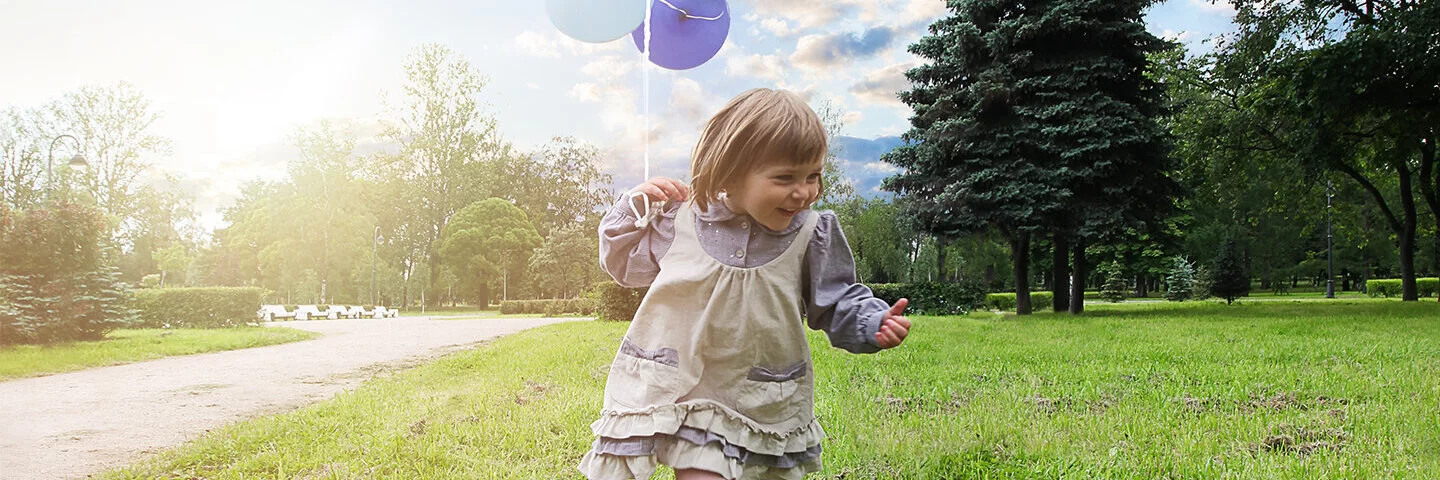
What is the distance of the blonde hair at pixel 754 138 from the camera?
4.89 ft

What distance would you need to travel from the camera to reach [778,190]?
151 centimetres

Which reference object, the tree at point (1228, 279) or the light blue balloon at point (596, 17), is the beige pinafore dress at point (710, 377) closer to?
the light blue balloon at point (596, 17)

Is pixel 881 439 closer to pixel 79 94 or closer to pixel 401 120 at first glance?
pixel 79 94

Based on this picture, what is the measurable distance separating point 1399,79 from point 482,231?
15569 millimetres

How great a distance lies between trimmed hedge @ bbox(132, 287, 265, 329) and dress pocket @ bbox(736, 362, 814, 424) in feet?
38.6

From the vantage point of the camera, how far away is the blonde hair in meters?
1.49

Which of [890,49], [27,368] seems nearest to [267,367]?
[27,368]

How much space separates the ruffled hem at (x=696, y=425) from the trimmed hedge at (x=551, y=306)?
13.8 meters

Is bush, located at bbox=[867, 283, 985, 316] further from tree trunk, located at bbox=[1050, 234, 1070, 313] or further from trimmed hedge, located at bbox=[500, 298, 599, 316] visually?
trimmed hedge, located at bbox=[500, 298, 599, 316]

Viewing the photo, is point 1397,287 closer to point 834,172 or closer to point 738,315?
point 834,172

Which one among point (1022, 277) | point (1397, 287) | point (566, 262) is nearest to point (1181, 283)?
point (1022, 277)

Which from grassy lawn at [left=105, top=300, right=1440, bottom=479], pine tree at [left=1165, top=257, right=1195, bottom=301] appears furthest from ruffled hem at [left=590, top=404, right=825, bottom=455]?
pine tree at [left=1165, top=257, right=1195, bottom=301]

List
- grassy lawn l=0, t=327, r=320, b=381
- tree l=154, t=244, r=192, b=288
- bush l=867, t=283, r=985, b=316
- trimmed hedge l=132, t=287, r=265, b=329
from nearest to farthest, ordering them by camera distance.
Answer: grassy lawn l=0, t=327, r=320, b=381, trimmed hedge l=132, t=287, r=265, b=329, tree l=154, t=244, r=192, b=288, bush l=867, t=283, r=985, b=316

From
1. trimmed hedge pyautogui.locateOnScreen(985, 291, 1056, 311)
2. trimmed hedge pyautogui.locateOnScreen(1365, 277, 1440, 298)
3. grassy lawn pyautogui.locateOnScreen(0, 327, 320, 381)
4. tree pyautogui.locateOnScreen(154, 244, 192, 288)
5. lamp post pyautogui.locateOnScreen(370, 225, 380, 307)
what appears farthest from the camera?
trimmed hedge pyautogui.locateOnScreen(1365, 277, 1440, 298)
